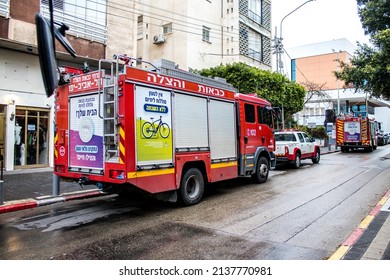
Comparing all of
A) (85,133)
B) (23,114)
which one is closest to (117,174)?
(85,133)

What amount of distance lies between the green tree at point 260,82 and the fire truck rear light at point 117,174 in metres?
14.4

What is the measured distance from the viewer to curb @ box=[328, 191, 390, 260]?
15.2 feet

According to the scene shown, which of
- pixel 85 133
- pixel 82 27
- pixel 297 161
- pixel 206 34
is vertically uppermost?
→ pixel 206 34

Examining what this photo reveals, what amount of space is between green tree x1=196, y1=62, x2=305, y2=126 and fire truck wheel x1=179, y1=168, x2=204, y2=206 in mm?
12544

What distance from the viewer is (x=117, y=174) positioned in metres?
6.37

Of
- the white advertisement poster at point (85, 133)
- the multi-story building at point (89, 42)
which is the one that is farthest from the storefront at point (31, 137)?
the white advertisement poster at point (85, 133)

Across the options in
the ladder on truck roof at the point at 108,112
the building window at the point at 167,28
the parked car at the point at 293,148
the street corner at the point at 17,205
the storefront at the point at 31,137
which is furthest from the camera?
the building window at the point at 167,28

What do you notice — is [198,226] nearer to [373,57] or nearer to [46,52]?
[46,52]

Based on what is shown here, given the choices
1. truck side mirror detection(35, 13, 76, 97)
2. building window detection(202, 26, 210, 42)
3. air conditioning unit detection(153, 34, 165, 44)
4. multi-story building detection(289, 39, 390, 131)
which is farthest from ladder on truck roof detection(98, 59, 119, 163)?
multi-story building detection(289, 39, 390, 131)

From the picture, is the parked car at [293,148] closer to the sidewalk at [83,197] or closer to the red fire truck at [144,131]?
the sidewalk at [83,197]

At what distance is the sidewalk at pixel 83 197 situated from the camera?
4.68 m

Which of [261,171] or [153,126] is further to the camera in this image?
[261,171]

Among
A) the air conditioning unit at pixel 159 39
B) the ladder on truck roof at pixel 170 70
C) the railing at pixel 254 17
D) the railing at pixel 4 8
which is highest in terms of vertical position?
the railing at pixel 254 17

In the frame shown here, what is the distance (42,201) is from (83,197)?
1.16 m
